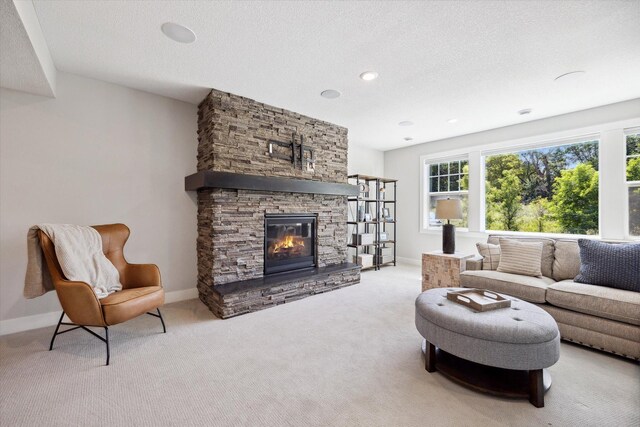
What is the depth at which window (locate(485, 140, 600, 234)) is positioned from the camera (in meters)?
3.88

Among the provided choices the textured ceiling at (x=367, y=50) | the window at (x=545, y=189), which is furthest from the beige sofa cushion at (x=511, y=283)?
the textured ceiling at (x=367, y=50)

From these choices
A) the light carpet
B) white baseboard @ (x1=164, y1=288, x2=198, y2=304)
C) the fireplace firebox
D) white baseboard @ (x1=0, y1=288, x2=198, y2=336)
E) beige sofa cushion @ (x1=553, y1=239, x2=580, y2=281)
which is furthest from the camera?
the fireplace firebox

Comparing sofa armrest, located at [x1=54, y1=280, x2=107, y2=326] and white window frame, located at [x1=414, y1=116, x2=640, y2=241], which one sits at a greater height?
white window frame, located at [x1=414, y1=116, x2=640, y2=241]

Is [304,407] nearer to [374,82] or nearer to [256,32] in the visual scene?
[256,32]

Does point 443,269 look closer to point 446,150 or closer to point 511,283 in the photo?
point 511,283

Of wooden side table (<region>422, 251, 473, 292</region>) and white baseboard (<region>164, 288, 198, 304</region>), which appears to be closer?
white baseboard (<region>164, 288, 198, 304</region>)

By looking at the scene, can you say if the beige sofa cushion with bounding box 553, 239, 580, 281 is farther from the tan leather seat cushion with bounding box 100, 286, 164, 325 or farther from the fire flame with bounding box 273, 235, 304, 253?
the tan leather seat cushion with bounding box 100, 286, 164, 325

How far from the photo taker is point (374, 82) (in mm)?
3023

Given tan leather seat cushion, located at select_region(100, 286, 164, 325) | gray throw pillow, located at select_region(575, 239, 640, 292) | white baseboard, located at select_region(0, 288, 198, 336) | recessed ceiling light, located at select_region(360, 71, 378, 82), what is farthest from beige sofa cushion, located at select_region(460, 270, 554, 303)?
white baseboard, located at select_region(0, 288, 198, 336)

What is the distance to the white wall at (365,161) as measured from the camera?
5765mm

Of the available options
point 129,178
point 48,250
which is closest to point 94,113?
point 129,178

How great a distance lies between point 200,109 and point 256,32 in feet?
5.96

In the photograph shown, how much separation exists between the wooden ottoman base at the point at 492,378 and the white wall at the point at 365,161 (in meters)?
4.22

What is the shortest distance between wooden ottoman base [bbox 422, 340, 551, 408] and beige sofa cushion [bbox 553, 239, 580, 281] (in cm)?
141
